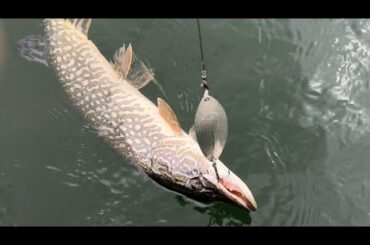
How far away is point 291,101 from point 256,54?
575mm

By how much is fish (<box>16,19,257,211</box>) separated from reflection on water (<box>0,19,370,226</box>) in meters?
0.21

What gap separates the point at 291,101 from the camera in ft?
15.4

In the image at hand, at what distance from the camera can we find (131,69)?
15.7 feet

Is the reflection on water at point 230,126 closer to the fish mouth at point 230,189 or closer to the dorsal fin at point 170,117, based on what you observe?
the fish mouth at point 230,189

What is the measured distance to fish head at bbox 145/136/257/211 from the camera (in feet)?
12.2

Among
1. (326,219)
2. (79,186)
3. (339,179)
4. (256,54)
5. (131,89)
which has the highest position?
(256,54)

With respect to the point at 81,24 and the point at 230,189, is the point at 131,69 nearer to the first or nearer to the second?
the point at 81,24

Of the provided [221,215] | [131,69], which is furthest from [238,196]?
[131,69]

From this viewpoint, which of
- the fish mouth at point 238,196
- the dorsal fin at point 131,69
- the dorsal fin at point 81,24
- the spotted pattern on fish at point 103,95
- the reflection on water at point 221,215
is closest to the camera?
the fish mouth at point 238,196

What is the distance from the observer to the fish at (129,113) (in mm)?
3855

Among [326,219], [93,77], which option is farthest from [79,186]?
[326,219]

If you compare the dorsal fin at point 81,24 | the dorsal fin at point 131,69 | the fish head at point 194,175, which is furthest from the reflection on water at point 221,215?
the dorsal fin at point 81,24

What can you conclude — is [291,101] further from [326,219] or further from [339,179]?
[326,219]

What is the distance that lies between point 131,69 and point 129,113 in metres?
0.54
